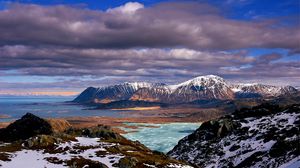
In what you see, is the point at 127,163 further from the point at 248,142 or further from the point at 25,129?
the point at 25,129

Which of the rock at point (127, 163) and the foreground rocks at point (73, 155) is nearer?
the rock at point (127, 163)

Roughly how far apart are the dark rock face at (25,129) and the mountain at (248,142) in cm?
5704

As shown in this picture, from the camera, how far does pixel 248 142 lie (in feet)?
351

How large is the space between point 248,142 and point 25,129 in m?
94.4

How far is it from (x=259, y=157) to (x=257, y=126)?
124 feet

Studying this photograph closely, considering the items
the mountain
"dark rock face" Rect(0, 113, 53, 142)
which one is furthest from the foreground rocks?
"dark rock face" Rect(0, 113, 53, 142)

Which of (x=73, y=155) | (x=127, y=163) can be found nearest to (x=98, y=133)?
(x=73, y=155)

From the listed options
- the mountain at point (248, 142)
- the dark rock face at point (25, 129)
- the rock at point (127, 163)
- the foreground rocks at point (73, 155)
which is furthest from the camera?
the dark rock face at point (25, 129)

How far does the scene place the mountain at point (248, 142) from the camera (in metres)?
85.0

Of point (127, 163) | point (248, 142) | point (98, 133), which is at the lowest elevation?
point (248, 142)

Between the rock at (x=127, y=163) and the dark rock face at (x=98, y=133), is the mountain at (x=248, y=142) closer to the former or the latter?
the dark rock face at (x=98, y=133)

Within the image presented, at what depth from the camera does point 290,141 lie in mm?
86312

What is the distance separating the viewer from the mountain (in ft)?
279

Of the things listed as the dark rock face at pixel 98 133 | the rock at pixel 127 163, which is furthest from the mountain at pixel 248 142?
the rock at pixel 127 163
